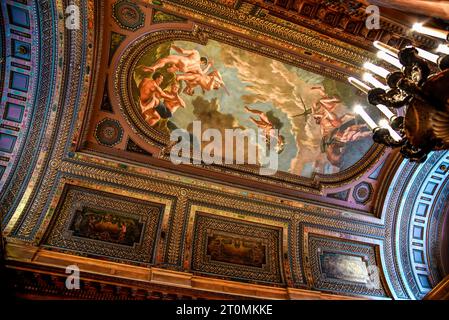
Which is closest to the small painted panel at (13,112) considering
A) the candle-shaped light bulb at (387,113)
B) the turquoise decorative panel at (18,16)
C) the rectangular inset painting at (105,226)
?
the turquoise decorative panel at (18,16)

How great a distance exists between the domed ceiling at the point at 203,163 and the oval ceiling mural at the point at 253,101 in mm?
38

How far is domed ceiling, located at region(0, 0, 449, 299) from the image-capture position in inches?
268

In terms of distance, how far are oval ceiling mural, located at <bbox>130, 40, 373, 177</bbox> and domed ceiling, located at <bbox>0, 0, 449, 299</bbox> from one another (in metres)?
0.04

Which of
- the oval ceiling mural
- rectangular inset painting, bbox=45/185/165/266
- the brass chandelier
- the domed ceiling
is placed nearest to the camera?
the brass chandelier

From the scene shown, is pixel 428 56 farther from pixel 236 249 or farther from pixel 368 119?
pixel 236 249

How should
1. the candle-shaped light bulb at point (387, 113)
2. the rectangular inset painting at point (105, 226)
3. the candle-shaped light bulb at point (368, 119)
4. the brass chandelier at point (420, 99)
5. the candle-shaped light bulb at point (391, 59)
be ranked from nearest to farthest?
the brass chandelier at point (420, 99) < the candle-shaped light bulb at point (391, 59) < the candle-shaped light bulb at point (387, 113) < the candle-shaped light bulb at point (368, 119) < the rectangular inset painting at point (105, 226)

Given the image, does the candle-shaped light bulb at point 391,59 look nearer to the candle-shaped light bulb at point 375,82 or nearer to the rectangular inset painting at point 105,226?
the candle-shaped light bulb at point 375,82

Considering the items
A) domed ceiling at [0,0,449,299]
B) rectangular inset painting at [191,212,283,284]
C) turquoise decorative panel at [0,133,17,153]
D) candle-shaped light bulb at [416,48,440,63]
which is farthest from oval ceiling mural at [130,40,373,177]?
candle-shaped light bulb at [416,48,440,63]

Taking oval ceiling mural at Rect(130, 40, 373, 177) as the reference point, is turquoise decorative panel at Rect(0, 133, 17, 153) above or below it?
below

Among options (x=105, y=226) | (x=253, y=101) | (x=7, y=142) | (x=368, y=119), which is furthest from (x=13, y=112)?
(x=368, y=119)

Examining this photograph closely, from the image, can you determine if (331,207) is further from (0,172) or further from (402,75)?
(0,172)

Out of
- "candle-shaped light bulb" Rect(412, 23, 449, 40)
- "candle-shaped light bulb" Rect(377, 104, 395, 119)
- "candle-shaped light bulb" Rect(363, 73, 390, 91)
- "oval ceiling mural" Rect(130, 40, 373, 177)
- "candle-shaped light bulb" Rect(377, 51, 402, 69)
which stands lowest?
"oval ceiling mural" Rect(130, 40, 373, 177)

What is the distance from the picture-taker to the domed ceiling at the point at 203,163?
6809 mm

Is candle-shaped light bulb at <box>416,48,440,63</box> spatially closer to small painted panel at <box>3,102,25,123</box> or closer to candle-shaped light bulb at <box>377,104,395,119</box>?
candle-shaped light bulb at <box>377,104,395,119</box>
